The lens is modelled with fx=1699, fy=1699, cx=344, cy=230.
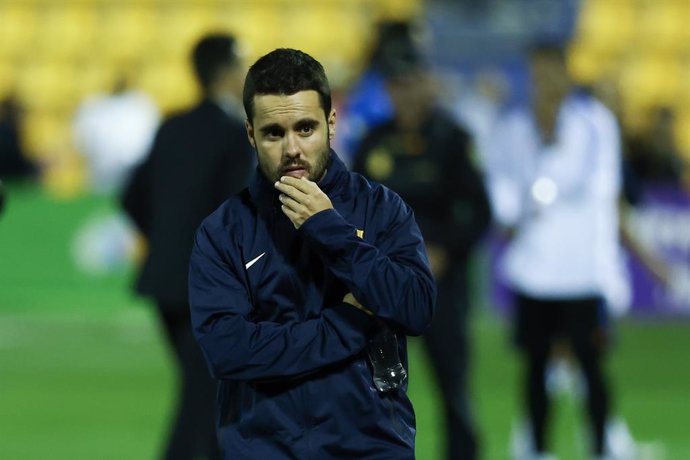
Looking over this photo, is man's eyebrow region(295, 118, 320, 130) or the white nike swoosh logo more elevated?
man's eyebrow region(295, 118, 320, 130)

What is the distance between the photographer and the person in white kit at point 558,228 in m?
8.90

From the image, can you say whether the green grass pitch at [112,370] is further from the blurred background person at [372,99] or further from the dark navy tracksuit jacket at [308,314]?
the dark navy tracksuit jacket at [308,314]

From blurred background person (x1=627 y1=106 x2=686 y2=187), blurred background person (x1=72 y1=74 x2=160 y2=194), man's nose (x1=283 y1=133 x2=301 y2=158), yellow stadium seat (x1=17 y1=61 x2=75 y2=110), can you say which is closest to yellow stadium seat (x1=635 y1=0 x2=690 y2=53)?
blurred background person (x1=627 y1=106 x2=686 y2=187)

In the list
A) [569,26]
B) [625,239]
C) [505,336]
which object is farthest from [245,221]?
[569,26]

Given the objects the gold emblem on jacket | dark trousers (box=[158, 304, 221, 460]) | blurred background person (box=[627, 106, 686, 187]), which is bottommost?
blurred background person (box=[627, 106, 686, 187])

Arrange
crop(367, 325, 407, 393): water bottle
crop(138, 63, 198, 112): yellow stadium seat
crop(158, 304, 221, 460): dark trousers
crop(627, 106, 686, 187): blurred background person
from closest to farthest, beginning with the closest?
crop(367, 325, 407, 393): water bottle, crop(158, 304, 221, 460): dark trousers, crop(627, 106, 686, 187): blurred background person, crop(138, 63, 198, 112): yellow stadium seat

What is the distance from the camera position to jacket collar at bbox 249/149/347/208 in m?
4.36

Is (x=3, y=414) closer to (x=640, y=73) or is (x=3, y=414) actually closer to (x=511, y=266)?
(x=511, y=266)

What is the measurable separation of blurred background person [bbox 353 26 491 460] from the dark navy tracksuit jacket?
12.6ft

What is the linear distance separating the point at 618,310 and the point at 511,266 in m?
7.31

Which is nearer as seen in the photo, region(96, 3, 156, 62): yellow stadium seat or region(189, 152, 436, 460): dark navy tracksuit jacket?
region(189, 152, 436, 460): dark navy tracksuit jacket

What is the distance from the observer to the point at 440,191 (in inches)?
328

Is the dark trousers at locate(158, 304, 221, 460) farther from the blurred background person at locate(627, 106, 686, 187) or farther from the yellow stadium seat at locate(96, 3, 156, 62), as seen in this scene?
the yellow stadium seat at locate(96, 3, 156, 62)

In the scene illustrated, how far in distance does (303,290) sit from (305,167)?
0.34 metres
